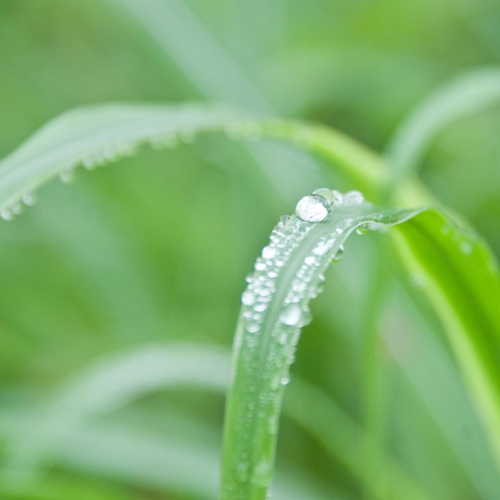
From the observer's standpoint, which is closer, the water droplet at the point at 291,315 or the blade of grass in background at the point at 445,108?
the water droplet at the point at 291,315

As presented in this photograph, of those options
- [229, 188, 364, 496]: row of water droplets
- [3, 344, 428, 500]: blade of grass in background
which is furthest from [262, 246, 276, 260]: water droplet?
[3, 344, 428, 500]: blade of grass in background

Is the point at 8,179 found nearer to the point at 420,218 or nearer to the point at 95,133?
the point at 95,133

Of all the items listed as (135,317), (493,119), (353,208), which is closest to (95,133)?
(353,208)

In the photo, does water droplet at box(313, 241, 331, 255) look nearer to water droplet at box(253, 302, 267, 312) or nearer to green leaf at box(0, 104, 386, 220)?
→ water droplet at box(253, 302, 267, 312)

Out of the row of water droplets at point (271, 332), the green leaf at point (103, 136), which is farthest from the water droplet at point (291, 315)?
the green leaf at point (103, 136)

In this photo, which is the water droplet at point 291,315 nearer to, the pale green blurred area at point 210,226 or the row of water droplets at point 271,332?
the row of water droplets at point 271,332

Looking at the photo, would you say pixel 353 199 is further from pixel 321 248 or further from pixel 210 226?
pixel 210 226
